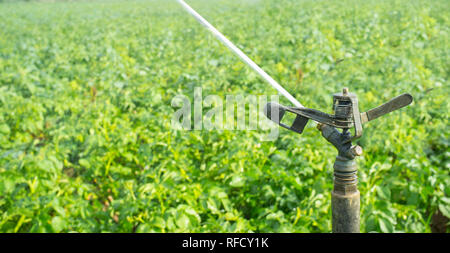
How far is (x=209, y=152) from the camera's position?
361cm

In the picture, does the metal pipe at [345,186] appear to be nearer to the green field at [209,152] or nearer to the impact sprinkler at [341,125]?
the impact sprinkler at [341,125]

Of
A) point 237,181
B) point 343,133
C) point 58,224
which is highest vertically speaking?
point 343,133

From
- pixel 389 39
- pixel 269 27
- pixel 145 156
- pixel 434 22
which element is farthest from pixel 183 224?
pixel 434 22

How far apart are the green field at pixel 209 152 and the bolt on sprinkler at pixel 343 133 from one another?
17.3 inches

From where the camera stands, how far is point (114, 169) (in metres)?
3.30

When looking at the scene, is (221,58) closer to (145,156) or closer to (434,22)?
(145,156)

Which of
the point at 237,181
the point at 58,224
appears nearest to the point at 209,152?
the point at 237,181

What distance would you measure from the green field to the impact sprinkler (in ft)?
1.44

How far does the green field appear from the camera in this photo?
8.41 feet

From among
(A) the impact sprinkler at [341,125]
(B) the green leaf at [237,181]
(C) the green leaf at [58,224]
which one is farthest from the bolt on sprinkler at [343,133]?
(C) the green leaf at [58,224]

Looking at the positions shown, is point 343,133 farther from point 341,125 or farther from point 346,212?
point 346,212

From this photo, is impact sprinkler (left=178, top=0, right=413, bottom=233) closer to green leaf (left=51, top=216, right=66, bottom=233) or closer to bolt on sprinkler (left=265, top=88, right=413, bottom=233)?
bolt on sprinkler (left=265, top=88, right=413, bottom=233)

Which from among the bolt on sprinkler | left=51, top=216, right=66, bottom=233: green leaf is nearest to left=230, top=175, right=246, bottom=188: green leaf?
left=51, top=216, right=66, bottom=233: green leaf

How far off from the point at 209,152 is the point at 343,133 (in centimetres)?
230
